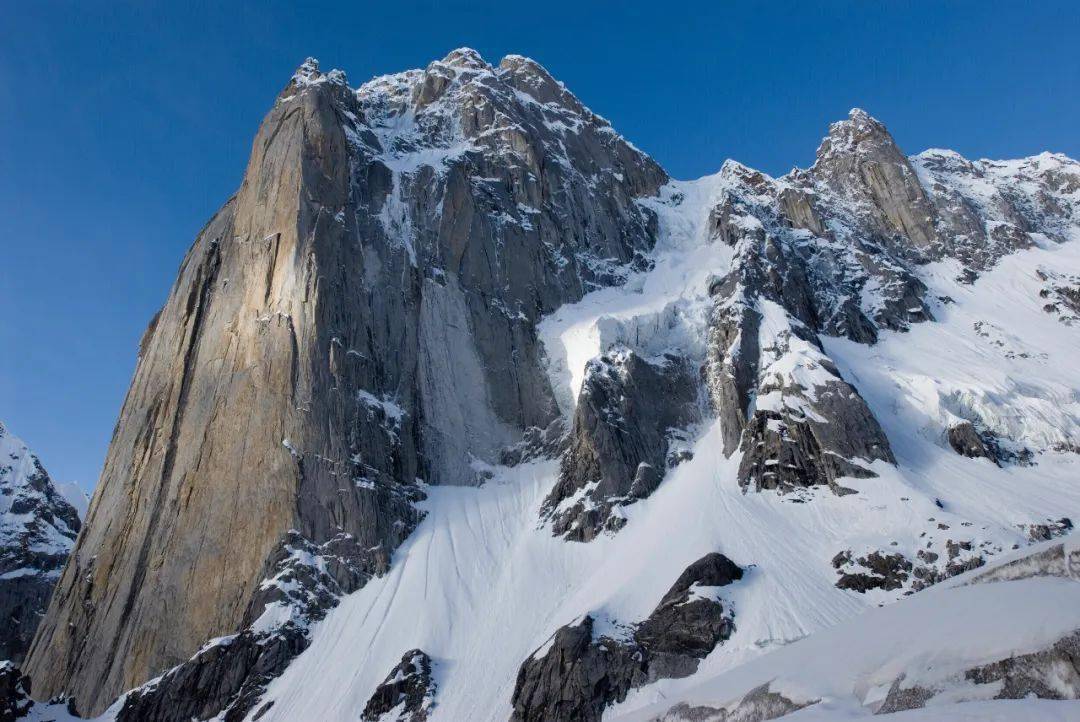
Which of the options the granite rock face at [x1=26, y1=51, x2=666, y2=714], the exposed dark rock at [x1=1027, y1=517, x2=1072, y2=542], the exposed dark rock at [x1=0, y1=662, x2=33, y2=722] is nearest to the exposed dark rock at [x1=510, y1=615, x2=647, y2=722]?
the granite rock face at [x1=26, y1=51, x2=666, y2=714]

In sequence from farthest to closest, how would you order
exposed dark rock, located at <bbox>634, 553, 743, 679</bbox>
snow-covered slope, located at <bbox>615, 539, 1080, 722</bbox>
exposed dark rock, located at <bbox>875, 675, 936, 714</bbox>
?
1. exposed dark rock, located at <bbox>634, 553, 743, 679</bbox>
2. exposed dark rock, located at <bbox>875, 675, 936, 714</bbox>
3. snow-covered slope, located at <bbox>615, 539, 1080, 722</bbox>

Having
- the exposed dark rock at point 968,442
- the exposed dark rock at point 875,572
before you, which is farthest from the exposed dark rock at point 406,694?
the exposed dark rock at point 968,442

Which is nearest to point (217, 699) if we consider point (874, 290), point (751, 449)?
point (751, 449)

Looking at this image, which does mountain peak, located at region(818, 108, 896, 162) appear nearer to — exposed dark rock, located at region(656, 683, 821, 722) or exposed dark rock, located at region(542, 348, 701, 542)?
exposed dark rock, located at region(542, 348, 701, 542)

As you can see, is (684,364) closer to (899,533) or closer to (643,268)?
(643,268)

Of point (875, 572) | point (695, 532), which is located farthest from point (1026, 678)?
point (695, 532)

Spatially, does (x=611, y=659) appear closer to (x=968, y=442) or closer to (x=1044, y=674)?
(x=968, y=442)
